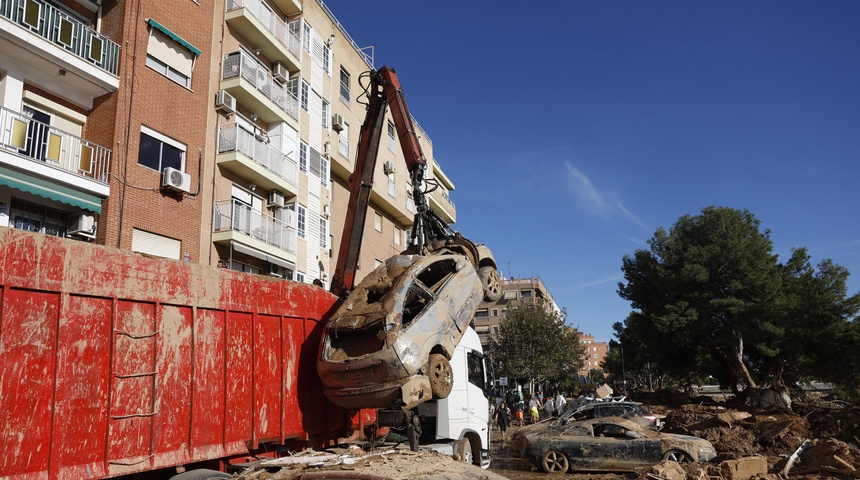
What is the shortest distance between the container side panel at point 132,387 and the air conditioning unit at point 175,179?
11.3 meters

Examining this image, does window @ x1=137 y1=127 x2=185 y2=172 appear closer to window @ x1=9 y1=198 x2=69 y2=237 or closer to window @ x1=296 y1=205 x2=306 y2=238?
window @ x1=9 y1=198 x2=69 y2=237

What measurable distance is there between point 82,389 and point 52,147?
35.3 ft

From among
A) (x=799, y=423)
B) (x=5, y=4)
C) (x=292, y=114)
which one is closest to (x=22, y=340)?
(x=5, y=4)

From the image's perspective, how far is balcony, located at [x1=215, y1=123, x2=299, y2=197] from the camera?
18922 millimetres

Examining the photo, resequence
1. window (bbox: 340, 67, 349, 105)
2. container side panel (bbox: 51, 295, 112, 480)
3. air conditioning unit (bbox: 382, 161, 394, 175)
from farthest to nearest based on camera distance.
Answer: air conditioning unit (bbox: 382, 161, 394, 175) → window (bbox: 340, 67, 349, 105) → container side panel (bbox: 51, 295, 112, 480)

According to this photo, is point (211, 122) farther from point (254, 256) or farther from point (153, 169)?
point (254, 256)

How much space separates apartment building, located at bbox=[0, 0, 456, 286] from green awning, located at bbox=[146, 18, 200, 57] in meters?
0.06

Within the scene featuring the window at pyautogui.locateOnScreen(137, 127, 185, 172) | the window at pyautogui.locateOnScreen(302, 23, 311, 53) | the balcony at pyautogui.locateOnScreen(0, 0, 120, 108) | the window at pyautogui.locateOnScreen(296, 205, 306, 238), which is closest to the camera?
the balcony at pyautogui.locateOnScreen(0, 0, 120, 108)

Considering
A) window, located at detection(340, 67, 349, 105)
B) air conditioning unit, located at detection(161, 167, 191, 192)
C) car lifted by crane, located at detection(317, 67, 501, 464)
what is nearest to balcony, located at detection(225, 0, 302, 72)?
window, located at detection(340, 67, 349, 105)

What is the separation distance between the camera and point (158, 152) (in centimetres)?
1658

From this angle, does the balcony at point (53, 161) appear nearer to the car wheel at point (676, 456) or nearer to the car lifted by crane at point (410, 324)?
the car lifted by crane at point (410, 324)

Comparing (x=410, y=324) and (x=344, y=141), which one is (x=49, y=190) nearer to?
(x=410, y=324)

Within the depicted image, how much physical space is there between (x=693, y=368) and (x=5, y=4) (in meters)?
39.4

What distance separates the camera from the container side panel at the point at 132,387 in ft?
18.2
